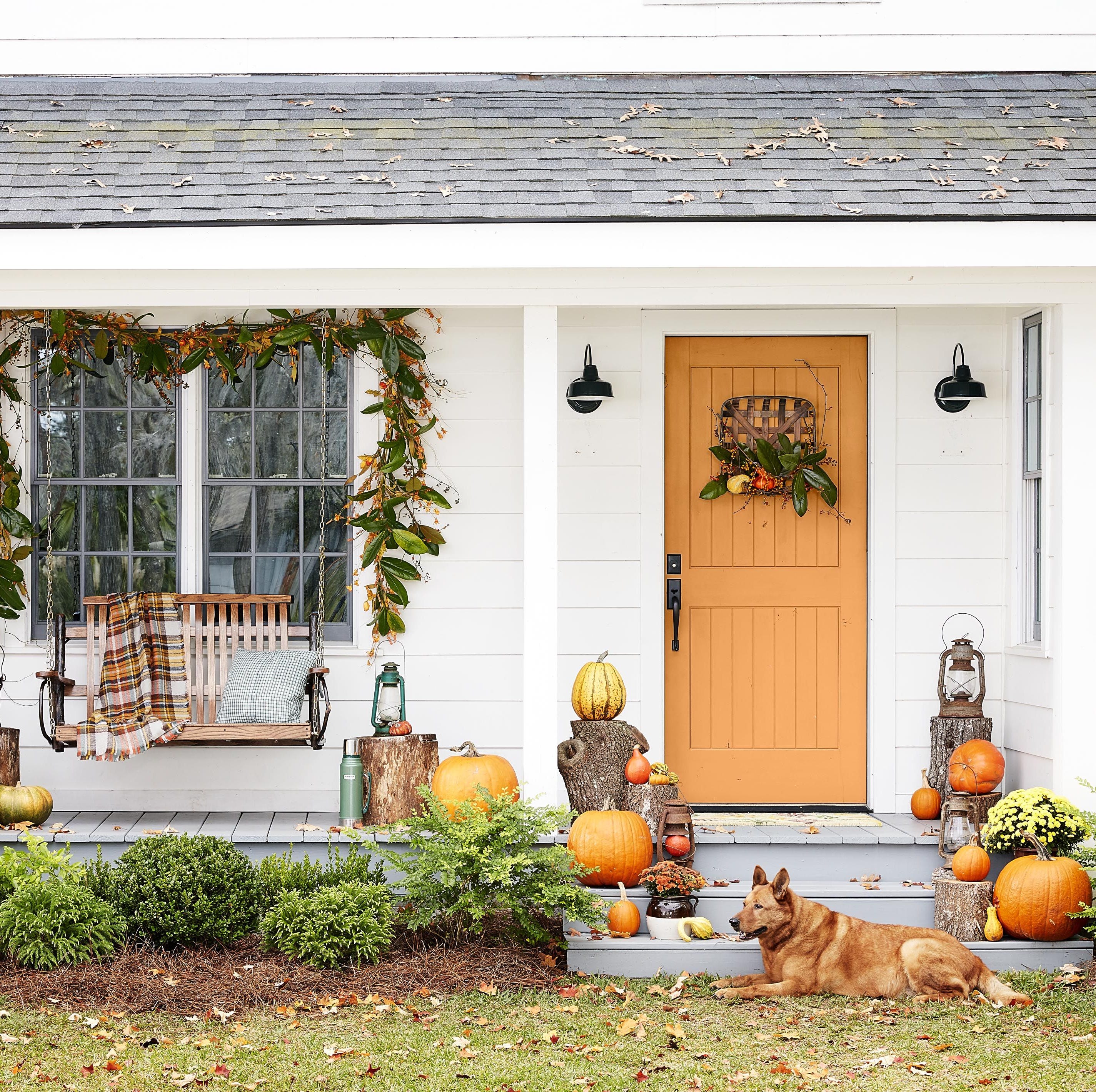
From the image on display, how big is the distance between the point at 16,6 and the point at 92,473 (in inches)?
86.6

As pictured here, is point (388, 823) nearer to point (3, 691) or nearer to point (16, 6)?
point (3, 691)

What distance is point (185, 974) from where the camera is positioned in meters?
3.92

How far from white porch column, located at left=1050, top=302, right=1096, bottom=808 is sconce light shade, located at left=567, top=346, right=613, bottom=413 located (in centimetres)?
185

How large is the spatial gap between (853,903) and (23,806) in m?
3.21

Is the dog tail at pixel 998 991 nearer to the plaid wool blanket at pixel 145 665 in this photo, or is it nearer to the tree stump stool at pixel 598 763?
the tree stump stool at pixel 598 763

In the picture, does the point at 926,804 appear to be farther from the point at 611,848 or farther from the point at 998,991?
the point at 611,848

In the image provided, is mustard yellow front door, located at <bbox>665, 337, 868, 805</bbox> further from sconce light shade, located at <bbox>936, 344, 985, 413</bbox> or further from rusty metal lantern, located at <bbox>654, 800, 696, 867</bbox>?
rusty metal lantern, located at <bbox>654, 800, 696, 867</bbox>

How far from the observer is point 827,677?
17.8 ft

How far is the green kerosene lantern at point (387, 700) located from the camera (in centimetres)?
502

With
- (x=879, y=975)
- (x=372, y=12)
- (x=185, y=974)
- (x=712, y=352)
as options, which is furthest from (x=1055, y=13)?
(x=185, y=974)

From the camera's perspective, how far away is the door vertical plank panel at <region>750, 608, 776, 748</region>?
5426 mm

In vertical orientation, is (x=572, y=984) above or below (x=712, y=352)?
below

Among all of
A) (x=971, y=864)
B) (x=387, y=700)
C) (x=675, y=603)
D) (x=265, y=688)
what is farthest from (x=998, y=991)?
(x=265, y=688)

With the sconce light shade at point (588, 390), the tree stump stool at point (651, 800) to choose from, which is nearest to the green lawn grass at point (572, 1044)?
the tree stump stool at point (651, 800)
